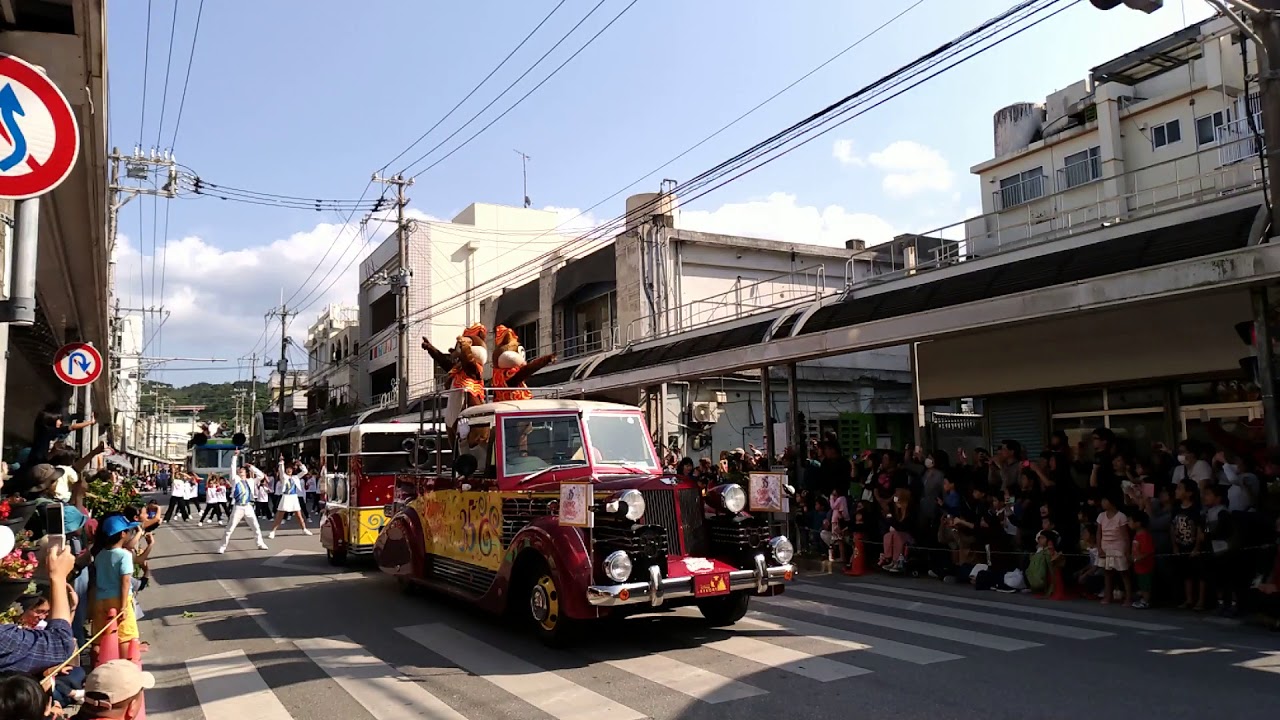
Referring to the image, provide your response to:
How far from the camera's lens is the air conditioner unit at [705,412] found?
78.7ft

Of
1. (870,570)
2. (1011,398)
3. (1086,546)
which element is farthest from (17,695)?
(1011,398)

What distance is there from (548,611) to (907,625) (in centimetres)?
354

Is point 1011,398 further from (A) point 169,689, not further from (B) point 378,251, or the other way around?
(B) point 378,251

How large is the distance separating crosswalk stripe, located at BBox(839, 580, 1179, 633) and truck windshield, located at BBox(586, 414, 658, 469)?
389 cm

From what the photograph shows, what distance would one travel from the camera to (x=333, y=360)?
202 feet

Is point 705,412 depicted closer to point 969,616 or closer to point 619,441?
point 619,441

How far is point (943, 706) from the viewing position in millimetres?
5789

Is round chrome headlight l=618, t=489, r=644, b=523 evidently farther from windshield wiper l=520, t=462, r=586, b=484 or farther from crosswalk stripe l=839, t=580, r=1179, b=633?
crosswalk stripe l=839, t=580, r=1179, b=633

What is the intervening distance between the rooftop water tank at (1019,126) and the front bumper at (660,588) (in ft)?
89.9

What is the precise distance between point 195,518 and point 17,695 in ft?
98.5

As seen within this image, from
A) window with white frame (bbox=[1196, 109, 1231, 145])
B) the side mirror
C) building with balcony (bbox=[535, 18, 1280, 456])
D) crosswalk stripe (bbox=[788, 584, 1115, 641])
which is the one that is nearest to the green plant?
the side mirror

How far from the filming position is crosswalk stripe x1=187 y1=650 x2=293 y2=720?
253 inches

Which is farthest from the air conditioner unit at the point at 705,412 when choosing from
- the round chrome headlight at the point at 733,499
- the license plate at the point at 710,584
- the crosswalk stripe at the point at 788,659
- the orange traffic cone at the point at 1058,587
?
the license plate at the point at 710,584

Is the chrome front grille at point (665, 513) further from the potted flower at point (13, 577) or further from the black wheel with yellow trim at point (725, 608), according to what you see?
the potted flower at point (13, 577)
